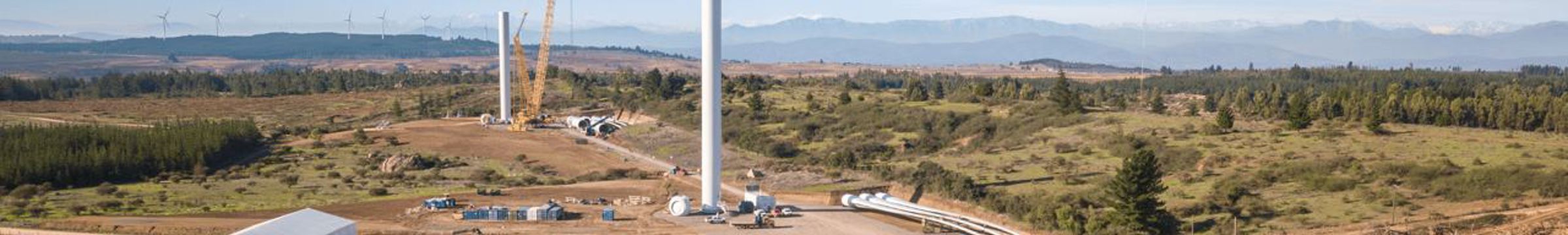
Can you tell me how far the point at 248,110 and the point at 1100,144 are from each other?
111 metres

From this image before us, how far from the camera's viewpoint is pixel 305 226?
50.5m

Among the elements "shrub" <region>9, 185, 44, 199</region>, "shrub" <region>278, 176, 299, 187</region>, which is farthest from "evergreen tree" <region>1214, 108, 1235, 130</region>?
"shrub" <region>9, 185, 44, 199</region>

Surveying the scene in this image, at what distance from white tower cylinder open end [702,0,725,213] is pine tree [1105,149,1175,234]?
20.3m

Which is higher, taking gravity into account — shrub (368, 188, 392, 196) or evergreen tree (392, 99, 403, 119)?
evergreen tree (392, 99, 403, 119)

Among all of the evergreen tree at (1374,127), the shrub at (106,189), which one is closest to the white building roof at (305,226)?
the shrub at (106,189)

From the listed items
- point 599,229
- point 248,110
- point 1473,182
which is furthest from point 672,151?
point 248,110

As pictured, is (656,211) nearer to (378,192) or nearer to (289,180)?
(378,192)

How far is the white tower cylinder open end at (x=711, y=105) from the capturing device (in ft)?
201

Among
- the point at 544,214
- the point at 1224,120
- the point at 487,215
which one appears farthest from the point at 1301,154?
the point at 487,215

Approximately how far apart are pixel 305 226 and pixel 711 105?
20704mm

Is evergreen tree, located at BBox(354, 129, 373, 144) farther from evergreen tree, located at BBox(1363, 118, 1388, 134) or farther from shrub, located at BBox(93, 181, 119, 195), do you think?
evergreen tree, located at BBox(1363, 118, 1388, 134)

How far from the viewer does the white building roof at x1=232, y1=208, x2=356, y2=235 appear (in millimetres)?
49000

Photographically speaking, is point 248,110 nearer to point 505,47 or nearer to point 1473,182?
point 505,47

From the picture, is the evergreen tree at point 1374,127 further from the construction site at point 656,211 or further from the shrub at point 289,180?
the shrub at point 289,180
